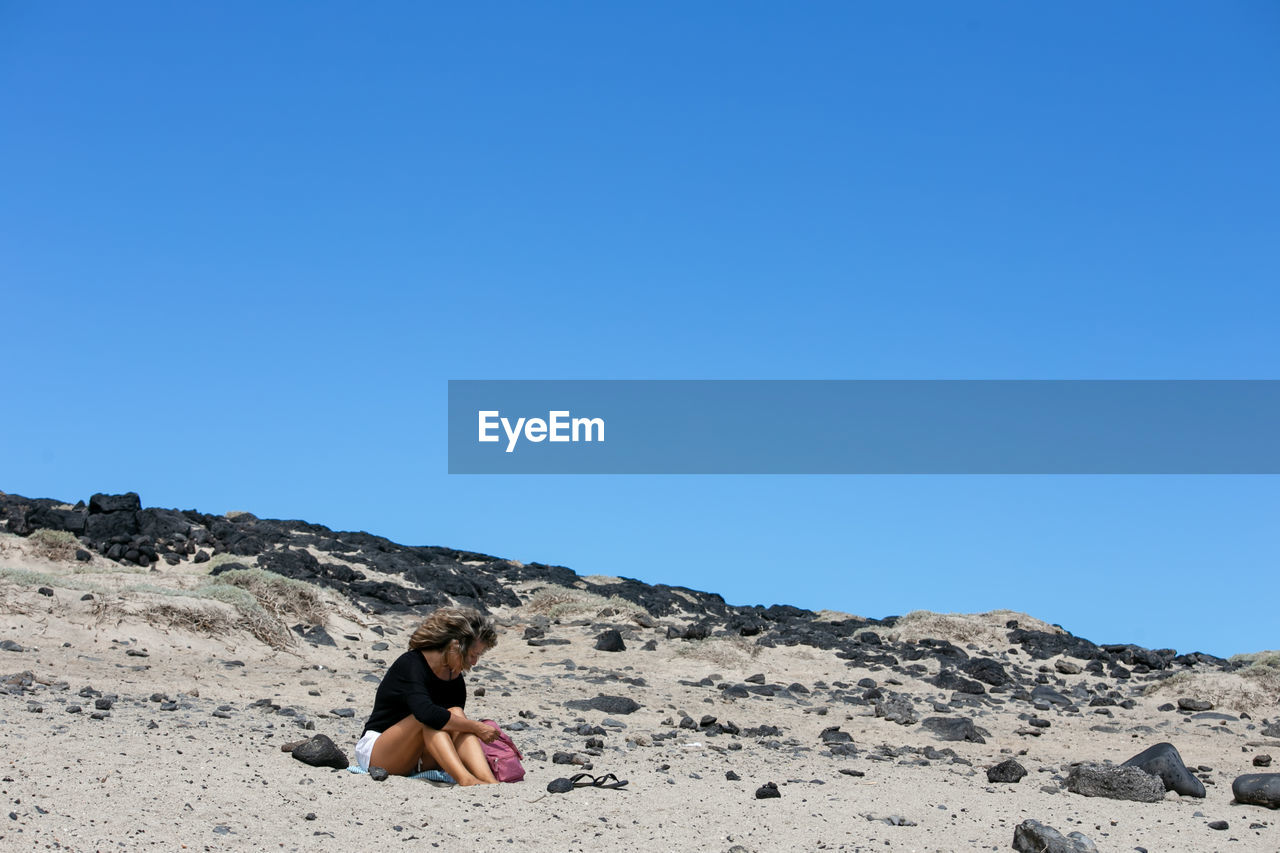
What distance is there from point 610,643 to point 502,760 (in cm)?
1129

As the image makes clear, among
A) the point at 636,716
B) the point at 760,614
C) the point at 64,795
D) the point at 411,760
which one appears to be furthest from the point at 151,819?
the point at 760,614

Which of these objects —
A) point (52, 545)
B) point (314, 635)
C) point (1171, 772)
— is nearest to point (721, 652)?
point (314, 635)

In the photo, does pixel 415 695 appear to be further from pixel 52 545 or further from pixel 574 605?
pixel 52 545

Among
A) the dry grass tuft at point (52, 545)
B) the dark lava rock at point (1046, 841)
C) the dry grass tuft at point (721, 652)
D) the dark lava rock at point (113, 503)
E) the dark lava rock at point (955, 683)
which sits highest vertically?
the dark lava rock at point (113, 503)

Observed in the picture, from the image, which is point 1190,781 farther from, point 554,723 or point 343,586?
point 343,586

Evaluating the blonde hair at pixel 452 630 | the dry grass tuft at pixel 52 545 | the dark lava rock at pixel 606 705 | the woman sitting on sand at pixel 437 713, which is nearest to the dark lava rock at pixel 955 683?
the dark lava rock at pixel 606 705

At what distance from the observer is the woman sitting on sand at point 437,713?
29.6 ft

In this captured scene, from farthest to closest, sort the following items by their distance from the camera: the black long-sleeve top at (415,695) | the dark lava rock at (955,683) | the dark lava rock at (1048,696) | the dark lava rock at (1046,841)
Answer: the dark lava rock at (955,683) < the dark lava rock at (1048,696) < the black long-sleeve top at (415,695) < the dark lava rock at (1046,841)

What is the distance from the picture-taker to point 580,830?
811cm

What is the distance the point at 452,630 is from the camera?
9.15m

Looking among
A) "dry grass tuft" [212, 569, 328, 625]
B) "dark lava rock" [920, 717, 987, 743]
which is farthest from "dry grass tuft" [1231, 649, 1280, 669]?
"dry grass tuft" [212, 569, 328, 625]

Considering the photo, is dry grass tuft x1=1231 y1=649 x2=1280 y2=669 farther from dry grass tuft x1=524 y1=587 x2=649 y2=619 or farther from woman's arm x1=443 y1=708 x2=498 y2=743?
woman's arm x1=443 y1=708 x2=498 y2=743

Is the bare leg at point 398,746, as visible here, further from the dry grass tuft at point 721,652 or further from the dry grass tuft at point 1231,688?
the dry grass tuft at point 1231,688

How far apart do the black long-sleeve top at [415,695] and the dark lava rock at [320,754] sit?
45cm
